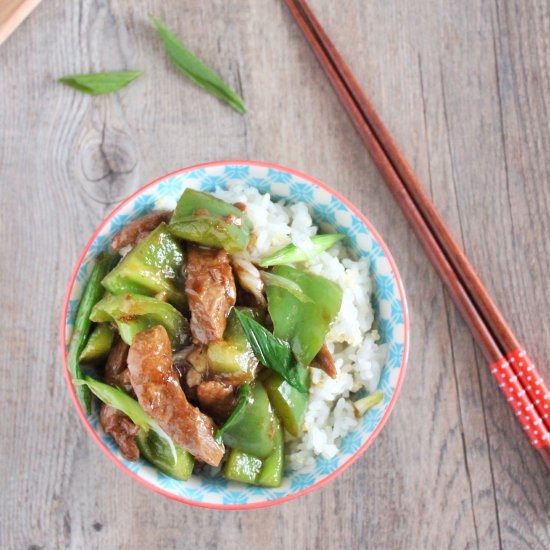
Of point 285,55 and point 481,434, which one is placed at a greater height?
point 285,55

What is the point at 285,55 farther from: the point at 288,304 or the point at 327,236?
the point at 288,304

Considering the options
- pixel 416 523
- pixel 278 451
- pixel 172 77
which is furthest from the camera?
pixel 172 77

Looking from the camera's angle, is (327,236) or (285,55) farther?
(285,55)

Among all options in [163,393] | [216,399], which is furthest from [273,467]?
[163,393]

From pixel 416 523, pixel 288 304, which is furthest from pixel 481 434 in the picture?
pixel 288 304

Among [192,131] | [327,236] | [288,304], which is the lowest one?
[288,304]

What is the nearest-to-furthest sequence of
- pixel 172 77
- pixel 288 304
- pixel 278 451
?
pixel 288 304 → pixel 278 451 → pixel 172 77

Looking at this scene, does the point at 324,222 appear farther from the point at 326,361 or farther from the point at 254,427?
the point at 254,427

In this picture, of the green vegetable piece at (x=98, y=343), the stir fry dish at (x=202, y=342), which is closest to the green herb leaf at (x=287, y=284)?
the stir fry dish at (x=202, y=342)
